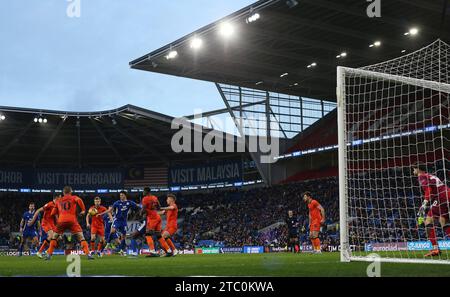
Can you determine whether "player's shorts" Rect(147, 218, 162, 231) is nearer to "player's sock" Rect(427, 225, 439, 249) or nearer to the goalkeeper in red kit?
the goalkeeper in red kit

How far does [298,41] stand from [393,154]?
39.3 ft

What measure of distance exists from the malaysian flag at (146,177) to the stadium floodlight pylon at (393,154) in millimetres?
25752

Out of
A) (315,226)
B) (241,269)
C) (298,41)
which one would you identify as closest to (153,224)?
(315,226)

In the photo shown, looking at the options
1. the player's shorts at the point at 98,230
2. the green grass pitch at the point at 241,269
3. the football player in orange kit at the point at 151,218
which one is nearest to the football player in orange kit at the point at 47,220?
the player's shorts at the point at 98,230

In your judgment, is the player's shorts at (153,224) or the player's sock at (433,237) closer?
the player's sock at (433,237)

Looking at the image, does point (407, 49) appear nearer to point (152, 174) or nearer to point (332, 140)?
point (332, 140)

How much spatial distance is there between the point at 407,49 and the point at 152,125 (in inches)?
839

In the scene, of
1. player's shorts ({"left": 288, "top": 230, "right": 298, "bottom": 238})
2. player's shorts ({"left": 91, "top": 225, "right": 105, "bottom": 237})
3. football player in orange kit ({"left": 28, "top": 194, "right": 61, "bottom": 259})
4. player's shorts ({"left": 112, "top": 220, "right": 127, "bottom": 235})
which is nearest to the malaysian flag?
player's shorts ({"left": 288, "top": 230, "right": 298, "bottom": 238})

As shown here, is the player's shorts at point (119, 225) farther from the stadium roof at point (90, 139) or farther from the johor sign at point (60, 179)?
the johor sign at point (60, 179)

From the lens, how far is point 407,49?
33469mm

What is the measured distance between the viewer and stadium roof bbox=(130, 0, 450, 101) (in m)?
27.3

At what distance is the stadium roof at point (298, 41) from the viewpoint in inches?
1075

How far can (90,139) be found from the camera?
1986 inches

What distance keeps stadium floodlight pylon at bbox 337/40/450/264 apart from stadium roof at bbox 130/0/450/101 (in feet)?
10.2
